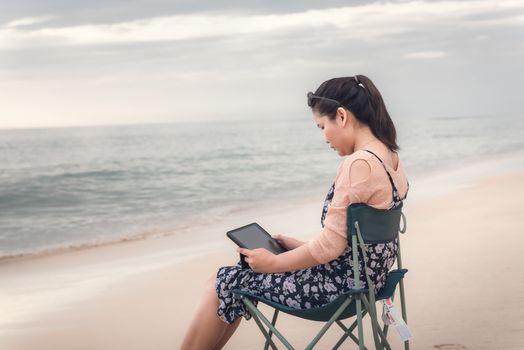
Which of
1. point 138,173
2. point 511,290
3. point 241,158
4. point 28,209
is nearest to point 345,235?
point 511,290

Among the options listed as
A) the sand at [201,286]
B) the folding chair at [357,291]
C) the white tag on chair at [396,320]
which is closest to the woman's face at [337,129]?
the folding chair at [357,291]

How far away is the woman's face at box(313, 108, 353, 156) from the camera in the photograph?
2.98 meters

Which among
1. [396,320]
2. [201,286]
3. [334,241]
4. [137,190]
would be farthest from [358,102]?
[137,190]

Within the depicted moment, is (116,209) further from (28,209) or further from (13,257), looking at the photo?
(13,257)

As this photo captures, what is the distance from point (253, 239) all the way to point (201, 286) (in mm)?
3478

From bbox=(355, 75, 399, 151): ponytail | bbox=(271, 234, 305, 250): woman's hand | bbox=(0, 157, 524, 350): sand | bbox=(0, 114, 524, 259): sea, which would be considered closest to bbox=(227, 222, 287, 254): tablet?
bbox=(271, 234, 305, 250): woman's hand

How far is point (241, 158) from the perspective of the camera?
35.6m

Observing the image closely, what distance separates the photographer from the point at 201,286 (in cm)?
657

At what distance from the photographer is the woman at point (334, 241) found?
2.87 metres

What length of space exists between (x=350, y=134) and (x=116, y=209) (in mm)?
14919

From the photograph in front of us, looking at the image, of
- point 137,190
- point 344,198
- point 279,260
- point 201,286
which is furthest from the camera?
point 137,190

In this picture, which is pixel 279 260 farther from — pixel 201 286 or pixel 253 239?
pixel 201 286

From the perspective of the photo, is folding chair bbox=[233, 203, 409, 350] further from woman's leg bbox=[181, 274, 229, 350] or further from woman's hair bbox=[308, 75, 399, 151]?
woman's hair bbox=[308, 75, 399, 151]

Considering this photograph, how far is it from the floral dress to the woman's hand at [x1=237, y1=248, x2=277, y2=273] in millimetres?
123
